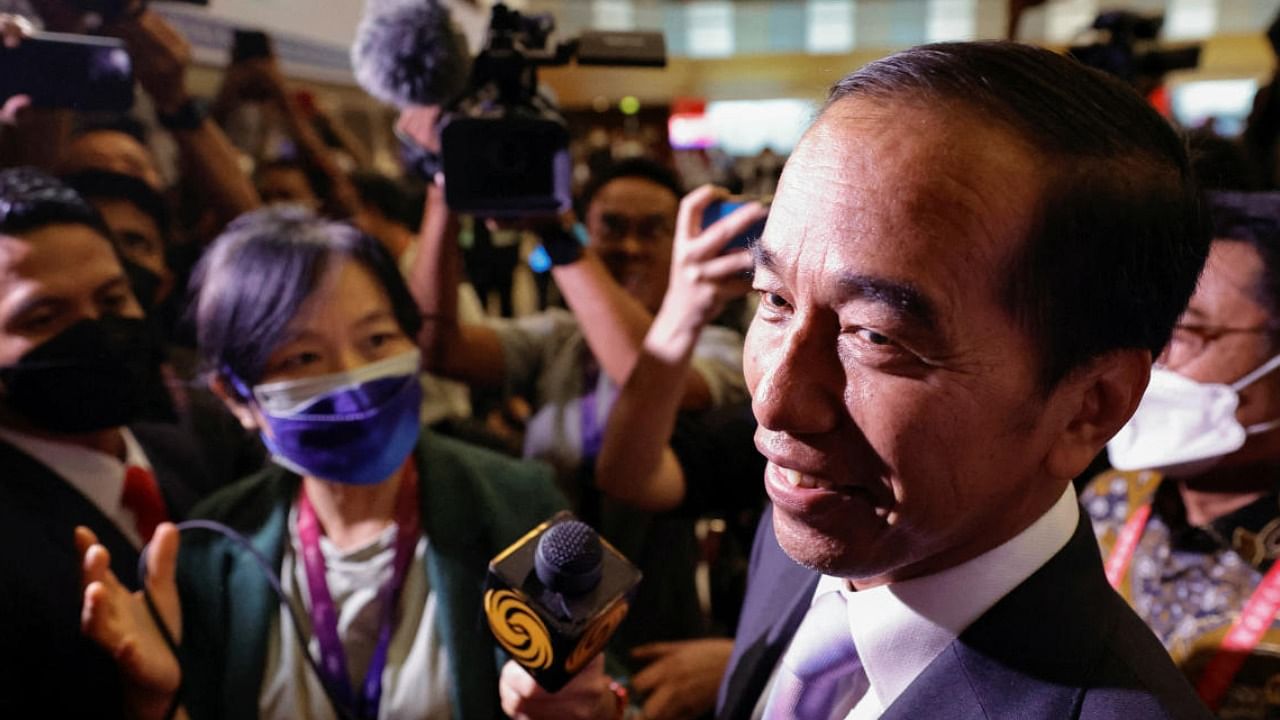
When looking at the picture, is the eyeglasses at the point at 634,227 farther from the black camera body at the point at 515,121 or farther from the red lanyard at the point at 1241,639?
the red lanyard at the point at 1241,639

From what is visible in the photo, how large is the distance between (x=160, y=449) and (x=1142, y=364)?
1.61 m

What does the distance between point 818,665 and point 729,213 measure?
73cm

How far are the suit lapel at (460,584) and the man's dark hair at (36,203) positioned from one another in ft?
2.39

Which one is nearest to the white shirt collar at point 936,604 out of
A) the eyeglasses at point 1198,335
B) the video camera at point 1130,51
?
the eyeglasses at point 1198,335

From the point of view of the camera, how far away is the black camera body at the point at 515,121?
4.37 feet

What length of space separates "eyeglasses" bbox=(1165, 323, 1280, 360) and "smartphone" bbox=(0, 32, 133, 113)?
1.85 meters

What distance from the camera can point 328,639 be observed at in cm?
134

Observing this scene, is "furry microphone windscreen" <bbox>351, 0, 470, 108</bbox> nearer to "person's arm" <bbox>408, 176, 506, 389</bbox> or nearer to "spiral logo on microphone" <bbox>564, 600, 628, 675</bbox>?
"person's arm" <bbox>408, 176, 506, 389</bbox>

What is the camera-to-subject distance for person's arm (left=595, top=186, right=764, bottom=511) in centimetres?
132

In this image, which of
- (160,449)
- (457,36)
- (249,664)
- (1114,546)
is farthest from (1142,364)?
(160,449)

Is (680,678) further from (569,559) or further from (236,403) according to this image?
(236,403)

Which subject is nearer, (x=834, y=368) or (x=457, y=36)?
(x=834, y=368)

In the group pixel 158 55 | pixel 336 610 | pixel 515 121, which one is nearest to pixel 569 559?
pixel 336 610

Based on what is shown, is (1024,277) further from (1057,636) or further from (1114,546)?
(1114,546)
